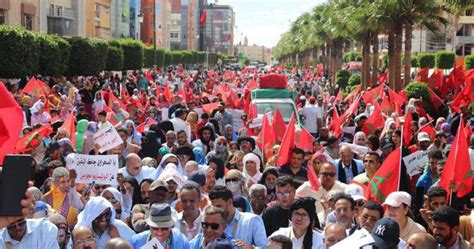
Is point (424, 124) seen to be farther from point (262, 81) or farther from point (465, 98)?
point (262, 81)

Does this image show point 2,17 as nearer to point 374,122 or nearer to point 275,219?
point 374,122

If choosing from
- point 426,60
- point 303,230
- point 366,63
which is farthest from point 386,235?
point 426,60

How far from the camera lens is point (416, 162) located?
35.0 feet

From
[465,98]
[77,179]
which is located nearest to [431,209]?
[77,179]

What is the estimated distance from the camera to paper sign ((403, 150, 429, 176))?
10.6 metres

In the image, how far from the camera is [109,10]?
3182 inches

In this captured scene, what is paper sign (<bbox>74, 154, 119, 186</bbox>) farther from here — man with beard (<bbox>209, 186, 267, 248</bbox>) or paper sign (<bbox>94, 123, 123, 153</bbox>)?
paper sign (<bbox>94, 123, 123, 153</bbox>)

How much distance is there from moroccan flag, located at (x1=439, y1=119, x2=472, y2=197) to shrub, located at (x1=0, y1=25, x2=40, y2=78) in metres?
24.3

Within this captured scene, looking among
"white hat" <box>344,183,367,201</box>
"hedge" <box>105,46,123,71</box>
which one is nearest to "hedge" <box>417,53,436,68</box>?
"hedge" <box>105,46,123,71</box>

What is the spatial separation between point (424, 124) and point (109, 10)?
225ft

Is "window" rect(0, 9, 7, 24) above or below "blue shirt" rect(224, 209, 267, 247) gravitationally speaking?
above

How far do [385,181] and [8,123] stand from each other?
11.9ft

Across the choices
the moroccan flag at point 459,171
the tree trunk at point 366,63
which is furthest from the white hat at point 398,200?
the tree trunk at point 366,63

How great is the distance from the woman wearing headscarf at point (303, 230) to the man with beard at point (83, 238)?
4.71ft
